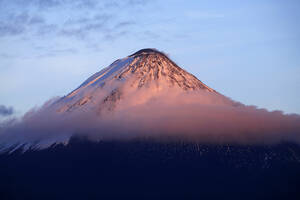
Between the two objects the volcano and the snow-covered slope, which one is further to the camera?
the snow-covered slope

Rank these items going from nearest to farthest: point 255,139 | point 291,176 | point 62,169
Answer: point 291,176 < point 62,169 < point 255,139

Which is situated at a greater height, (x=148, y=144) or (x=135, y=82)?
(x=135, y=82)

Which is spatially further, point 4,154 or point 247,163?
point 4,154

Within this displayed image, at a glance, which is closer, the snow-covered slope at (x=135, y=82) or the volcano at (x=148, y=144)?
the volcano at (x=148, y=144)

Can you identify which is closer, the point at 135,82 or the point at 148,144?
the point at 148,144

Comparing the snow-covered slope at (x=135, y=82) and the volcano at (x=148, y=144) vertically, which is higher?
the snow-covered slope at (x=135, y=82)

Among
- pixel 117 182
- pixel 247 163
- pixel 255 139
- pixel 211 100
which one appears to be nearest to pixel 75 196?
pixel 117 182

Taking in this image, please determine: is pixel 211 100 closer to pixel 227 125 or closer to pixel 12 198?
pixel 227 125

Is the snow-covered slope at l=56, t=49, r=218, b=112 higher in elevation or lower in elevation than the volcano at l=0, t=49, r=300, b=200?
higher
